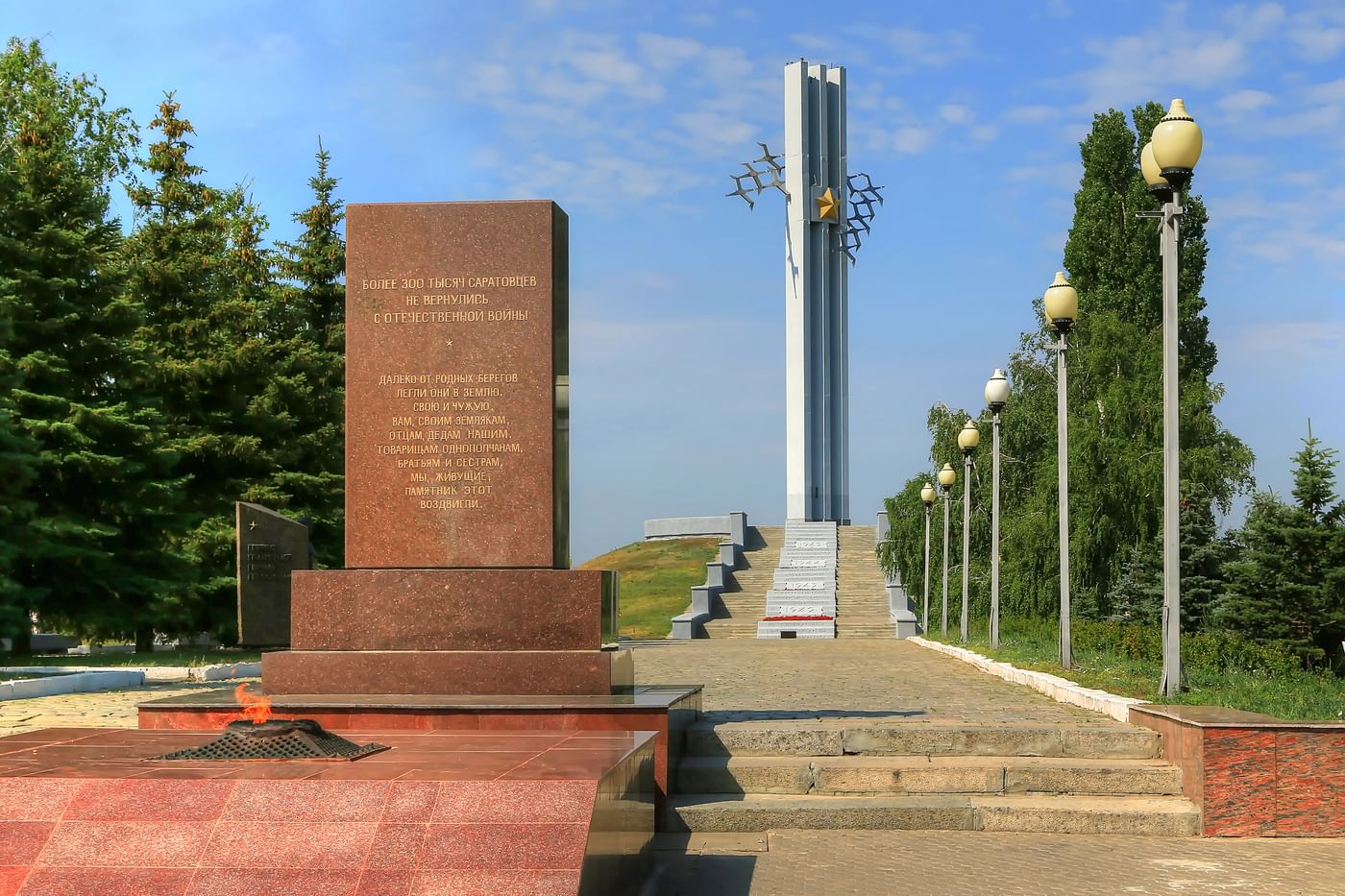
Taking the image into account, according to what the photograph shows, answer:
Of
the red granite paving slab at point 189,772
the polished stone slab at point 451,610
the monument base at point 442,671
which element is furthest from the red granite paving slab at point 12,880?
the polished stone slab at point 451,610

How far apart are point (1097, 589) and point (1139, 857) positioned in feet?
73.8

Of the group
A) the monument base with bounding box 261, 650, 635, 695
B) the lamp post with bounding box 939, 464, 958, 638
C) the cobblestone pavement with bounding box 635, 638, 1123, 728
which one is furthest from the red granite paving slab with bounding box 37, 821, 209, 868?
the lamp post with bounding box 939, 464, 958, 638

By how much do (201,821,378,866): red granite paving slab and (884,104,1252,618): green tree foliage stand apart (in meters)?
22.7

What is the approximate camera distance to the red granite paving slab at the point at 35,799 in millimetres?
5109

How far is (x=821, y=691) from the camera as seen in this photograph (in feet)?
42.8

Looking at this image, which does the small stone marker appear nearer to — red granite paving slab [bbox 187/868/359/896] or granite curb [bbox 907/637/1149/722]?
granite curb [bbox 907/637/1149/722]

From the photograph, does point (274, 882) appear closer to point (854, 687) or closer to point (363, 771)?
point (363, 771)

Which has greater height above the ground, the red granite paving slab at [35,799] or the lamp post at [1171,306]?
the lamp post at [1171,306]

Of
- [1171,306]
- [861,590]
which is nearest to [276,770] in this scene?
[1171,306]

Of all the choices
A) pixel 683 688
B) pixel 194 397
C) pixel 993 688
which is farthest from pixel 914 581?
pixel 683 688

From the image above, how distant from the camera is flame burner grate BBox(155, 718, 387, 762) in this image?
231 inches

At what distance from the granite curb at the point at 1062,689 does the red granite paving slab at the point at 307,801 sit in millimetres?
5947

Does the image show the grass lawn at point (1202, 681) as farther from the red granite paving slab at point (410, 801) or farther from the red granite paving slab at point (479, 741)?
the red granite paving slab at point (410, 801)

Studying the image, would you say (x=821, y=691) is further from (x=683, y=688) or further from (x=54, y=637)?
(x=54, y=637)
